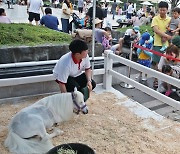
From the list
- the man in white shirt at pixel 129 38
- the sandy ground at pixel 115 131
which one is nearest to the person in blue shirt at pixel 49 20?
the man in white shirt at pixel 129 38

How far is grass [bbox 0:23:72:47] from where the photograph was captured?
6.46 meters

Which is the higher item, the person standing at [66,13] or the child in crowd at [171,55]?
the person standing at [66,13]

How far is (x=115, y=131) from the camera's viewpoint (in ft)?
13.4

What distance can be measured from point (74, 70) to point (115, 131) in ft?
3.68

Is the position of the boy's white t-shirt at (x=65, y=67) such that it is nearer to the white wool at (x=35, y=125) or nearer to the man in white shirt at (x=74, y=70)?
the man in white shirt at (x=74, y=70)

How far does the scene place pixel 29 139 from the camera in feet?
11.5

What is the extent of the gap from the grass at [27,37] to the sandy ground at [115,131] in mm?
2001

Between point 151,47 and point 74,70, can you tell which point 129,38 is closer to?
point 151,47

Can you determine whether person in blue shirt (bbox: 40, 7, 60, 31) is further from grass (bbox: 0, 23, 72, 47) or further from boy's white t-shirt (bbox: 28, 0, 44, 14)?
boy's white t-shirt (bbox: 28, 0, 44, 14)

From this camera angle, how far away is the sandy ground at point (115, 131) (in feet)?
12.2

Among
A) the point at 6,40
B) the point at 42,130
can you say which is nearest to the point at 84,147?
the point at 42,130

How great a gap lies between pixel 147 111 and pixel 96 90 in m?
1.20

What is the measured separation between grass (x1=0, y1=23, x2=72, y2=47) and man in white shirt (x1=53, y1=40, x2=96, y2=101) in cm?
213

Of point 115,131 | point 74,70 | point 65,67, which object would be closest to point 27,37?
point 74,70
